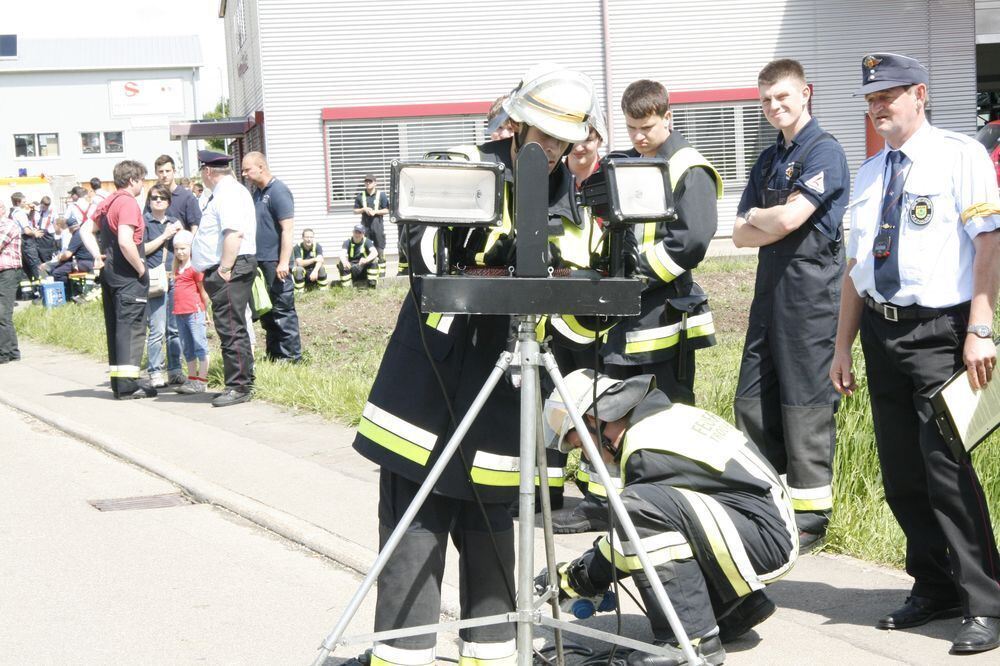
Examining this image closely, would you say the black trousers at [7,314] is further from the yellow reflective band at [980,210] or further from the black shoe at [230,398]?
the yellow reflective band at [980,210]

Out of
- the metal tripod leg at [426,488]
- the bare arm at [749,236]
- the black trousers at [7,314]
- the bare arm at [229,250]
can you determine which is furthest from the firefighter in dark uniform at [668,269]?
the black trousers at [7,314]

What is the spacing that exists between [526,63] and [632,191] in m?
24.7

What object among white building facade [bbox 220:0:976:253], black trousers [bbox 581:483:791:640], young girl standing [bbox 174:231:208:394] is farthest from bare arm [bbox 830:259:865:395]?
white building facade [bbox 220:0:976:253]

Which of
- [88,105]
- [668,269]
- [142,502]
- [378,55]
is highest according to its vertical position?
[88,105]

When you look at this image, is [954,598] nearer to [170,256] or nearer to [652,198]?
[652,198]

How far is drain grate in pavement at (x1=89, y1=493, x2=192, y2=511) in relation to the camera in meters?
7.19

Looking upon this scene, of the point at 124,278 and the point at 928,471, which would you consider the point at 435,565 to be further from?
the point at 124,278

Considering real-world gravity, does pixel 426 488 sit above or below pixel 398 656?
above

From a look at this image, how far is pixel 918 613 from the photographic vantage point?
15.2ft

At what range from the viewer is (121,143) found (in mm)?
67625

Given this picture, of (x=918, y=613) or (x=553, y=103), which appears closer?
(x=553, y=103)

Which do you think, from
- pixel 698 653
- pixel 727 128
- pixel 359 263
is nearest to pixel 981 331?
pixel 698 653

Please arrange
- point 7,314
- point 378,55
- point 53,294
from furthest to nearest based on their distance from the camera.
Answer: point 378,55 → point 53,294 → point 7,314

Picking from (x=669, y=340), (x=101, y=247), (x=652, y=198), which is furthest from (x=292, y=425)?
(x=652, y=198)
